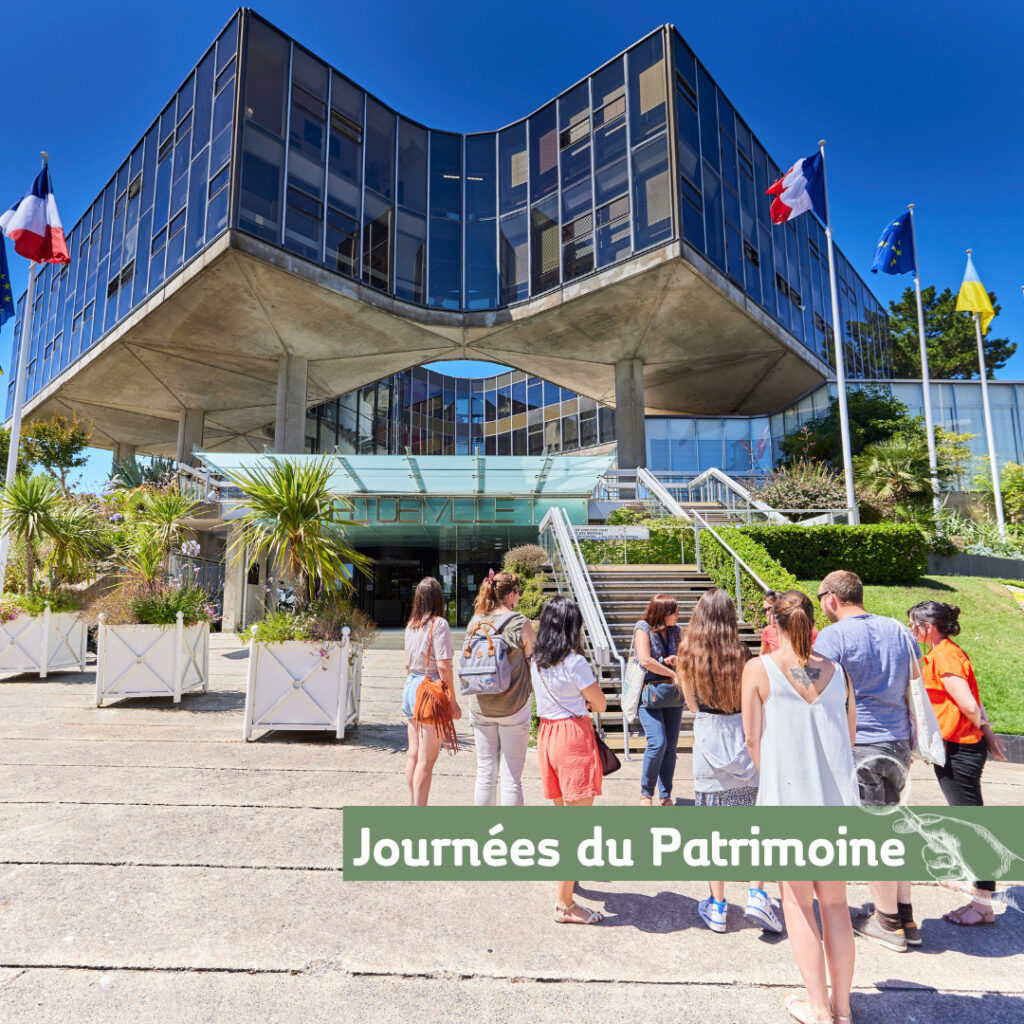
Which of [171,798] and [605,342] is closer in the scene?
[171,798]

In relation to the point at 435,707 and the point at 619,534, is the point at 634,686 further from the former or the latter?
the point at 619,534

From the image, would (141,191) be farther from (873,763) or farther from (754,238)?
(873,763)

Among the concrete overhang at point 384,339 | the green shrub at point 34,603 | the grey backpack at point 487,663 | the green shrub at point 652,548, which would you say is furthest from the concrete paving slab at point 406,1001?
the concrete overhang at point 384,339

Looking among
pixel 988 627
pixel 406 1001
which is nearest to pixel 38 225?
pixel 406 1001

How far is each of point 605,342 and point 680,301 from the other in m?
3.33

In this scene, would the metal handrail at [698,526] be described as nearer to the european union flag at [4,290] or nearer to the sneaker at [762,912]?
the sneaker at [762,912]

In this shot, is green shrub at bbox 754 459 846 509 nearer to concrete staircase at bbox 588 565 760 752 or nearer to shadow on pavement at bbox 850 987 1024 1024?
concrete staircase at bbox 588 565 760 752

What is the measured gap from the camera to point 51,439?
25.0 m

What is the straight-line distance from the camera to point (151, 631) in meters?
8.43

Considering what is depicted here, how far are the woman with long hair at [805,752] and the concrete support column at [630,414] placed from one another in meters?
21.1

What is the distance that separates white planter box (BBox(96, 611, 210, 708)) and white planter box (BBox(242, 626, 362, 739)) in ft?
7.01

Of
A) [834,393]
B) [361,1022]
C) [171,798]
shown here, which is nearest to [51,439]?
[171,798]

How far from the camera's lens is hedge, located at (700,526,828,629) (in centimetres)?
1003

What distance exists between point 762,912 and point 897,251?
19959 millimetres
